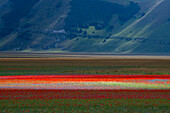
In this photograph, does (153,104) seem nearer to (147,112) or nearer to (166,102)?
(166,102)

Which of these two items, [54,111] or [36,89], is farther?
[36,89]

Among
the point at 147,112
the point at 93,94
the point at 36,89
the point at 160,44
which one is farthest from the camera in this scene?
the point at 160,44

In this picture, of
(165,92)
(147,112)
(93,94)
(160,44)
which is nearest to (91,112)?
(147,112)

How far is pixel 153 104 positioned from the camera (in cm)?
2436

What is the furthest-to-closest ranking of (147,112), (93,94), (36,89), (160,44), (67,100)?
(160,44) → (36,89) → (93,94) → (67,100) → (147,112)

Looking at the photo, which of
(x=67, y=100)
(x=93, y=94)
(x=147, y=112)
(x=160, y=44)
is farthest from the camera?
(x=160, y=44)

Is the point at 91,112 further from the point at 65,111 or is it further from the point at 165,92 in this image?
the point at 165,92

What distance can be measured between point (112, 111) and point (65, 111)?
9.16ft

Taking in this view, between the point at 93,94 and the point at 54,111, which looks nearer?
the point at 54,111

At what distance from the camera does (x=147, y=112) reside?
21.5 m

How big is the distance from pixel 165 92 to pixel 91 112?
1124cm

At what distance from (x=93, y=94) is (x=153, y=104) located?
20.5 ft

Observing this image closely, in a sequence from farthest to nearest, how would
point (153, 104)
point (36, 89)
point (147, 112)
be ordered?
point (36, 89) → point (153, 104) → point (147, 112)

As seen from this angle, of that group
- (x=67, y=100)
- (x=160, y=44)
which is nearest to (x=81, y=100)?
(x=67, y=100)
